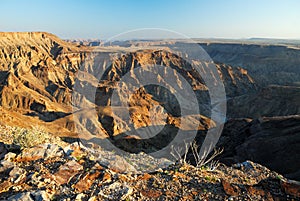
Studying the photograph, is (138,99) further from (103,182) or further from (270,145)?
(103,182)

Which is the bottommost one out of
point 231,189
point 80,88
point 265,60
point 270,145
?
point 80,88

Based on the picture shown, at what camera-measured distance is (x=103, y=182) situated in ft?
24.2

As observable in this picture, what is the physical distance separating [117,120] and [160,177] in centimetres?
4121

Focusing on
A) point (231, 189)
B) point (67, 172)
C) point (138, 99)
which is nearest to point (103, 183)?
point (67, 172)

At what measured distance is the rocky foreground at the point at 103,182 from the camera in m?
6.84

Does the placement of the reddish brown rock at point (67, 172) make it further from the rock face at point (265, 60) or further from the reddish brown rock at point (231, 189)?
the rock face at point (265, 60)

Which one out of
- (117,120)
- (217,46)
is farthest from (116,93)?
(217,46)

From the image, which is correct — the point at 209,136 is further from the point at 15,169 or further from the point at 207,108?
the point at 15,169

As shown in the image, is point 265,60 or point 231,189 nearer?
point 231,189

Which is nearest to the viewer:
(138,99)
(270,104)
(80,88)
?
(270,104)

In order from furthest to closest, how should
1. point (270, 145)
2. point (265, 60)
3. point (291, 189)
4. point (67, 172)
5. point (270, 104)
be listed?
1. point (265, 60)
2. point (270, 104)
3. point (270, 145)
4. point (291, 189)
5. point (67, 172)

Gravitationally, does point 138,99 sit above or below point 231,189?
below

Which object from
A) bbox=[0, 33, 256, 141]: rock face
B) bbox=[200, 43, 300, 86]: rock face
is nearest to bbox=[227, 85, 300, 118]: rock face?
bbox=[0, 33, 256, 141]: rock face

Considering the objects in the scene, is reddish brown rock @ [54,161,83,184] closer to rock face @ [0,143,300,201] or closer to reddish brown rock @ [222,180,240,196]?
rock face @ [0,143,300,201]
